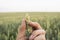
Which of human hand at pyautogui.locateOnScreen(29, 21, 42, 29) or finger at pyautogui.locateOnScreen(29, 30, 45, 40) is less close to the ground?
human hand at pyautogui.locateOnScreen(29, 21, 42, 29)

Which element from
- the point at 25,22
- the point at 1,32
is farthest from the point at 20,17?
the point at 1,32

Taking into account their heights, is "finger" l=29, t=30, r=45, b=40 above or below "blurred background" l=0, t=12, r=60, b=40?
below

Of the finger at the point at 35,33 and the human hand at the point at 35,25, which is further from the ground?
the human hand at the point at 35,25

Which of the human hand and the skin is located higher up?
the human hand

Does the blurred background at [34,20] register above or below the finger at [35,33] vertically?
above

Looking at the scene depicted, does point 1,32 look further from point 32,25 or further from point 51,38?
point 51,38

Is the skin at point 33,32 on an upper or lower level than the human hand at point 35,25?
lower
